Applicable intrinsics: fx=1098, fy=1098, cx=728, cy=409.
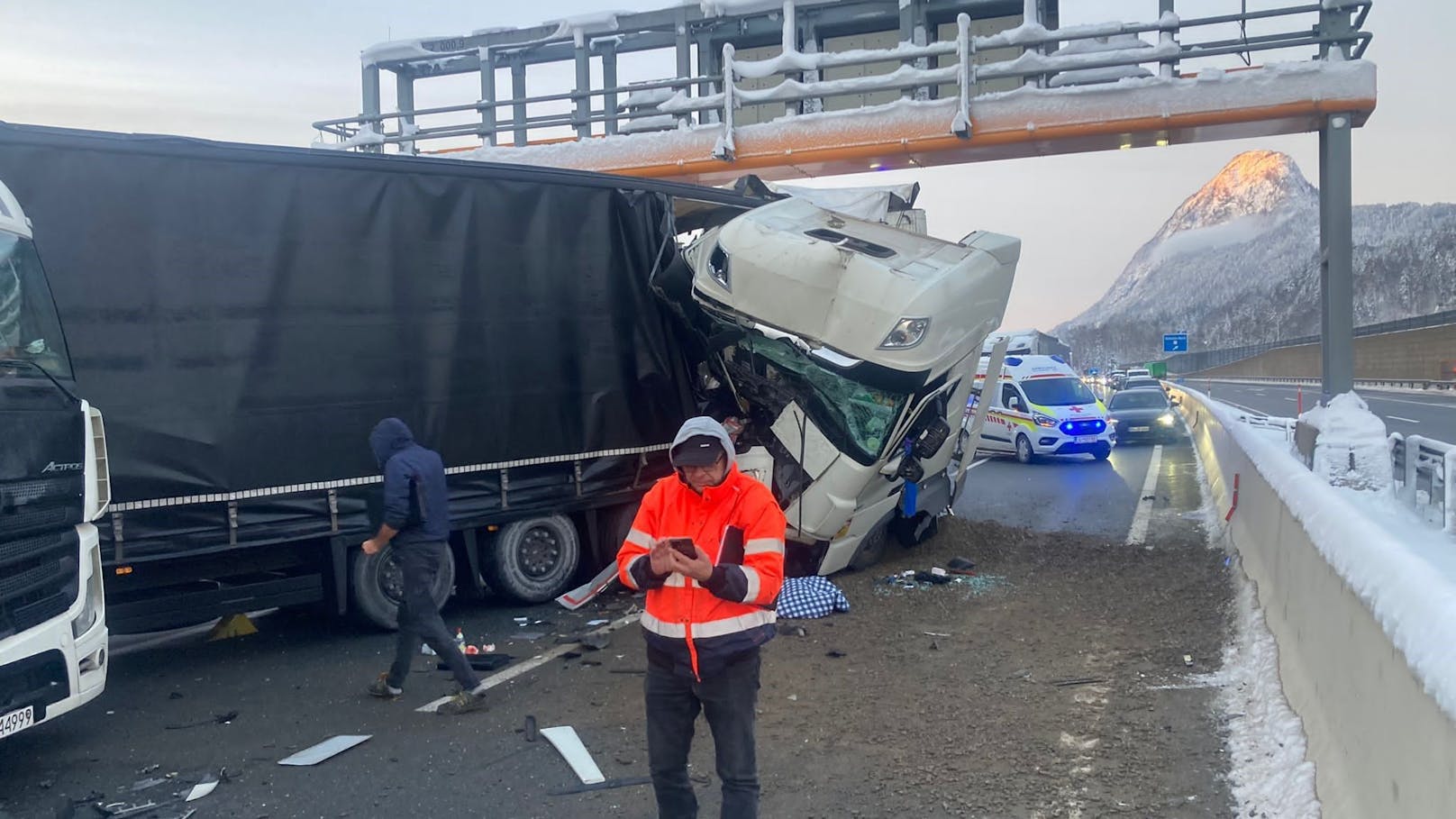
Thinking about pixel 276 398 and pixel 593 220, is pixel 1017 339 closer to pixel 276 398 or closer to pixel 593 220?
pixel 593 220

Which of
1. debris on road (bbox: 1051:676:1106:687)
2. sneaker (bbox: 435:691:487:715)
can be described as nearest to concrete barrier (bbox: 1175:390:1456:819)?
debris on road (bbox: 1051:676:1106:687)

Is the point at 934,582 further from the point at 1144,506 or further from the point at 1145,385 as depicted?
the point at 1145,385

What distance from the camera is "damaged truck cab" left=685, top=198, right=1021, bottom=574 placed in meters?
8.70

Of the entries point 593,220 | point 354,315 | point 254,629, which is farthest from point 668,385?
point 254,629

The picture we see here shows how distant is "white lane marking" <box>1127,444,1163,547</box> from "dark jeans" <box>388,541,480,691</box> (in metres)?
7.12

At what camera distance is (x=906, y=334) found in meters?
8.59

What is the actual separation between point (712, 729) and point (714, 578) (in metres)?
0.60

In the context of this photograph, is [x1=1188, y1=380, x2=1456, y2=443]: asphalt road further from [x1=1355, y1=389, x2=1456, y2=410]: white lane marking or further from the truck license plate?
the truck license plate

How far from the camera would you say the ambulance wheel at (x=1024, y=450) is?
67.2 feet

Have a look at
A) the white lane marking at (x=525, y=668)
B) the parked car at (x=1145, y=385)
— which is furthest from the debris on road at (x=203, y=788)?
the parked car at (x=1145, y=385)

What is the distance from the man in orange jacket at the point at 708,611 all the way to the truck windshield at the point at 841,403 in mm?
5032

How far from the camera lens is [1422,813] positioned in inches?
109

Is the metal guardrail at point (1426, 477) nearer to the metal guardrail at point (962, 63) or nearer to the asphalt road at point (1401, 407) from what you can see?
the metal guardrail at point (962, 63)

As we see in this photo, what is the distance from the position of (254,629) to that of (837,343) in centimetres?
501
